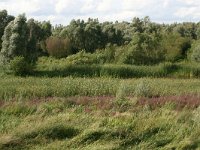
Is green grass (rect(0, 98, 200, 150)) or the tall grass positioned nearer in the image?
green grass (rect(0, 98, 200, 150))

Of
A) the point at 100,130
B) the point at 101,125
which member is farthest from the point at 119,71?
the point at 100,130

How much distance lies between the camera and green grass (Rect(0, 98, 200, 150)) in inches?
418

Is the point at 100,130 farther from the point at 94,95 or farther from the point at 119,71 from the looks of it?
the point at 119,71

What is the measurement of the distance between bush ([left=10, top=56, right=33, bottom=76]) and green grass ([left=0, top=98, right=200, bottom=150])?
15189 millimetres

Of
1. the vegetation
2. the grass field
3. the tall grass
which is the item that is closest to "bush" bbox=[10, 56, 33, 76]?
the vegetation

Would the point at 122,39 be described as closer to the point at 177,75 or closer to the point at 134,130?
the point at 177,75

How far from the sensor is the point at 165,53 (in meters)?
42.6

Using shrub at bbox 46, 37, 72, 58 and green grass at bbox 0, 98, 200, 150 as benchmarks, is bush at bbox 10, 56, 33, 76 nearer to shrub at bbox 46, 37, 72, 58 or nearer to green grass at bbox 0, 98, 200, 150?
shrub at bbox 46, 37, 72, 58

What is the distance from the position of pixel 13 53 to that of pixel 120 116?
19.6m

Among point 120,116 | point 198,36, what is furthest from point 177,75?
point 198,36

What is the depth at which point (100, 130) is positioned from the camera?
37.5 feet

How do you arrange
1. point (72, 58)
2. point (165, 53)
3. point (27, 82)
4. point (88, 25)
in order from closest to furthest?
point (27, 82), point (72, 58), point (165, 53), point (88, 25)

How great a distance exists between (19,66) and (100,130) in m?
18.9

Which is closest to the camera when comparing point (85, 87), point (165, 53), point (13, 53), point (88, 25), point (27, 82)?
point (85, 87)
